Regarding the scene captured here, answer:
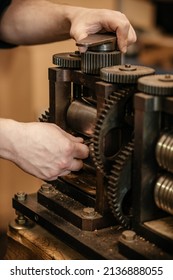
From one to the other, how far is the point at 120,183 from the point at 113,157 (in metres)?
0.06

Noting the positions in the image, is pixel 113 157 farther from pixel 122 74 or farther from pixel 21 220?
pixel 21 220

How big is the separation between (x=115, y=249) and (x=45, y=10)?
0.77 meters

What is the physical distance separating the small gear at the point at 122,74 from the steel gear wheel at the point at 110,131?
0.9 inches

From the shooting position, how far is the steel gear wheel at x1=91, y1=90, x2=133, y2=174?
1107mm

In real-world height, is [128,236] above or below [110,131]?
below

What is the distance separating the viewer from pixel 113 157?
115 centimetres

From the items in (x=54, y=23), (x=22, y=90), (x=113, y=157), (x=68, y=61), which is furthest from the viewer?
(x=22, y=90)

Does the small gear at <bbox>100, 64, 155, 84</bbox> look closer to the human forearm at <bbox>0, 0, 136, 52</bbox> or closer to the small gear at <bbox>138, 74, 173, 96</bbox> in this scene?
the small gear at <bbox>138, 74, 173, 96</bbox>

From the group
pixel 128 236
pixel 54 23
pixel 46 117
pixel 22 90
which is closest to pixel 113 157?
pixel 128 236

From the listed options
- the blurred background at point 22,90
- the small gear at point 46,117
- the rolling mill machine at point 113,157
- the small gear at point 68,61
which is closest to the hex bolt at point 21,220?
the rolling mill machine at point 113,157

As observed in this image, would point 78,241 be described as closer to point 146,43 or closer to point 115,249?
point 115,249

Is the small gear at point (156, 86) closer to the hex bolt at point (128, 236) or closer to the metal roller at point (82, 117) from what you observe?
the metal roller at point (82, 117)
